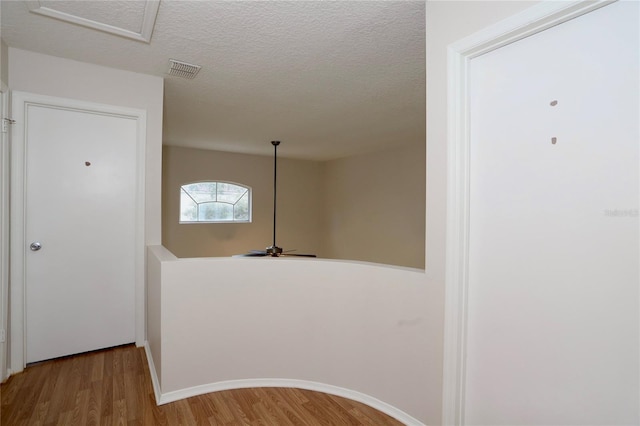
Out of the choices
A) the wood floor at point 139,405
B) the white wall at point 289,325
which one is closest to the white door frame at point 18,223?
the wood floor at point 139,405

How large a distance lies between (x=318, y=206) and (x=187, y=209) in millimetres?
2920

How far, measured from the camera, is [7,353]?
2262 millimetres

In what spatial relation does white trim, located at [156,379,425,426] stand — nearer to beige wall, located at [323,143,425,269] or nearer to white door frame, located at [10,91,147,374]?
white door frame, located at [10,91,147,374]

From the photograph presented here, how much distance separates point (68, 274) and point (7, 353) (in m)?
0.61

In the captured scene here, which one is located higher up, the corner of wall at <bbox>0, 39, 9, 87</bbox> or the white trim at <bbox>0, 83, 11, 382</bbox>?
the corner of wall at <bbox>0, 39, 9, 87</bbox>

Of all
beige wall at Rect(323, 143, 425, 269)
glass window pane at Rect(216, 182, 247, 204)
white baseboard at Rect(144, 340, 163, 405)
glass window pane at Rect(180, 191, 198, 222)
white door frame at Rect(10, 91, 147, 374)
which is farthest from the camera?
glass window pane at Rect(216, 182, 247, 204)

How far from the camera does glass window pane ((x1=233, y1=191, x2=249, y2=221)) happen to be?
21.7 feet

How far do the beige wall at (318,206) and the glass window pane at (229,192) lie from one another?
181mm

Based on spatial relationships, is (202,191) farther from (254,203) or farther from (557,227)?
(557,227)

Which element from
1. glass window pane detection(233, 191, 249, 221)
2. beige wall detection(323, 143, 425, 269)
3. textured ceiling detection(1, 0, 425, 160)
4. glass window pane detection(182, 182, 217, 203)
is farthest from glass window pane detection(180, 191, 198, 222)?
beige wall detection(323, 143, 425, 269)

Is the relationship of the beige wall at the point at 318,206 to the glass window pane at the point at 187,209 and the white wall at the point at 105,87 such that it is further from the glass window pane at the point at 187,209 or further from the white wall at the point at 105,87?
the white wall at the point at 105,87

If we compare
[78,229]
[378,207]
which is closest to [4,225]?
[78,229]

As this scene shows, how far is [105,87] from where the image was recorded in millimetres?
2639

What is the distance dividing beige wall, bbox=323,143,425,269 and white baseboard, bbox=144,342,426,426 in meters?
3.63
